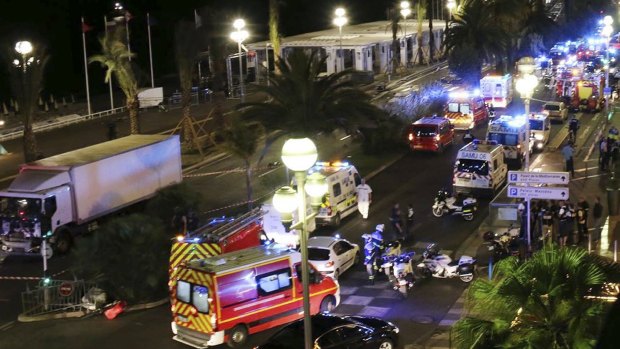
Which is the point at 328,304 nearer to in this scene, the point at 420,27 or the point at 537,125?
the point at 537,125

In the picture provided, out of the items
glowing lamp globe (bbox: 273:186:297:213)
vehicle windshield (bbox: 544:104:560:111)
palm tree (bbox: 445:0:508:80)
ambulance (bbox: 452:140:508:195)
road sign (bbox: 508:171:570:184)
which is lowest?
ambulance (bbox: 452:140:508:195)

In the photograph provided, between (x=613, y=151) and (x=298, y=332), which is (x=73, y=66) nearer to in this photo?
(x=613, y=151)

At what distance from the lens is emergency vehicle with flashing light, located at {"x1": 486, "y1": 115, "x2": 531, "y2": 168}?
38250 mm

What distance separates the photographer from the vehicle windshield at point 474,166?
107ft

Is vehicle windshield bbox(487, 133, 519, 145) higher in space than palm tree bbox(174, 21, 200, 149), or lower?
lower

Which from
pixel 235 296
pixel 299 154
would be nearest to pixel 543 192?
pixel 235 296

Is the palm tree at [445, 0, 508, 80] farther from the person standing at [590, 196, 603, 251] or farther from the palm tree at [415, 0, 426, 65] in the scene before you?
the person standing at [590, 196, 603, 251]

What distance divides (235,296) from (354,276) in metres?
6.53

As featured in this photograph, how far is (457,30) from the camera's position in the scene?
6159 cm

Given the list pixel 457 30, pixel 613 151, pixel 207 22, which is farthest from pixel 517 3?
pixel 613 151

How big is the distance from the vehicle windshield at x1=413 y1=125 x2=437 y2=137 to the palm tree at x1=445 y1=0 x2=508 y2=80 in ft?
63.4

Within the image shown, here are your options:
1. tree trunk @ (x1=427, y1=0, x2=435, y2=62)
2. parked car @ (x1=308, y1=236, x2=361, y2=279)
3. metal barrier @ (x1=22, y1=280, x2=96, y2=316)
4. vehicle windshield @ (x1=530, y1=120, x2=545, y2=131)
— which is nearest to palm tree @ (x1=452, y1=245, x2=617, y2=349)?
parked car @ (x1=308, y1=236, x2=361, y2=279)

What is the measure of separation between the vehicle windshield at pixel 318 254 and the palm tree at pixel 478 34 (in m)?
38.4

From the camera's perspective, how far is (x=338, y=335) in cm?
1705
